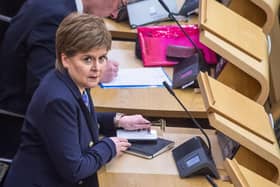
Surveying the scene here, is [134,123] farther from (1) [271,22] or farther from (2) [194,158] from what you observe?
(1) [271,22]

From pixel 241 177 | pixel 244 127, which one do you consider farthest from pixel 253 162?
pixel 241 177

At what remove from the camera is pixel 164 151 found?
2.03 meters

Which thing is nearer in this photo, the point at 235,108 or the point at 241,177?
the point at 241,177

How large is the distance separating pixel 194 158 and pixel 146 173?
0.50 feet

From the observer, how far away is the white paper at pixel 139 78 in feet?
7.97

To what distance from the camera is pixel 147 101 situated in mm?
2307

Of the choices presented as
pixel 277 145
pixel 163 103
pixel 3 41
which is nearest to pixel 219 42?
pixel 277 145

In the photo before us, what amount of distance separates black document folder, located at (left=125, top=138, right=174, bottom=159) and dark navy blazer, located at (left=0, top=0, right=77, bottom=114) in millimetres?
398

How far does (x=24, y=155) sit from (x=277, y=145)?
29.2 inches

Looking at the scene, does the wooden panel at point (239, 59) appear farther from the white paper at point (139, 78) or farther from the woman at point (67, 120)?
the white paper at point (139, 78)

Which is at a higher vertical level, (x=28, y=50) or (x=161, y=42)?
(x=28, y=50)

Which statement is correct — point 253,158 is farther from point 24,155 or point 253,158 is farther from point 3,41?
point 3,41

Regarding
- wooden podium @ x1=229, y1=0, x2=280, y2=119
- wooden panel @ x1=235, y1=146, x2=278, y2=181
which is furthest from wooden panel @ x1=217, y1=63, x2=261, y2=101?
wooden panel @ x1=235, y1=146, x2=278, y2=181

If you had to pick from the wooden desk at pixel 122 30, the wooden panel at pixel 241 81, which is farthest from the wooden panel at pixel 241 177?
the wooden desk at pixel 122 30
